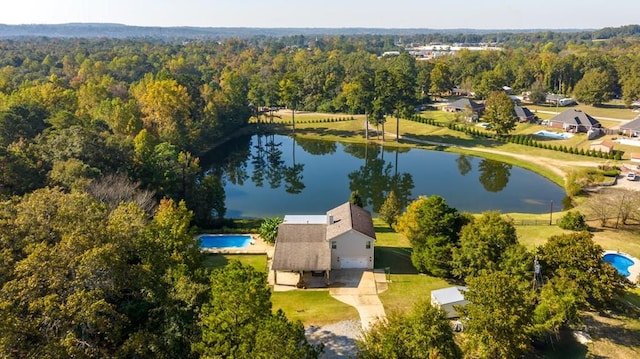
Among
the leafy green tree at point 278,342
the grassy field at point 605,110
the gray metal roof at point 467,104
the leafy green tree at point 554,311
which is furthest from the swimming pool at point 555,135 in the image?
the leafy green tree at point 278,342

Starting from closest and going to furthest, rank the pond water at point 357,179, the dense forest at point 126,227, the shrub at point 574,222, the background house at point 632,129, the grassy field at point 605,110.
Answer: the dense forest at point 126,227
the shrub at point 574,222
the pond water at point 357,179
the background house at point 632,129
the grassy field at point 605,110

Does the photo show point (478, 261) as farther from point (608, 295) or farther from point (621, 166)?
point (621, 166)

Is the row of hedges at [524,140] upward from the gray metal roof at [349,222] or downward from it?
upward

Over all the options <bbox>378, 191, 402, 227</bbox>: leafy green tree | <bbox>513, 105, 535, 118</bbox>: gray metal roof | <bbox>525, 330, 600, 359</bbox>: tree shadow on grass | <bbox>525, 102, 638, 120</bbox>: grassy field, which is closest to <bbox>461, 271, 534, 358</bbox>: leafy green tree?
<bbox>525, 330, 600, 359</bbox>: tree shadow on grass

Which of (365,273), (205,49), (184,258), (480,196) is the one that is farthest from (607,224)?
(205,49)

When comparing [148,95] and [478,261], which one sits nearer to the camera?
[478,261]

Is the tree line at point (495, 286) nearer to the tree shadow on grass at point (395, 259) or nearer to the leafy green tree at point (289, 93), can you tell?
the tree shadow on grass at point (395, 259)
